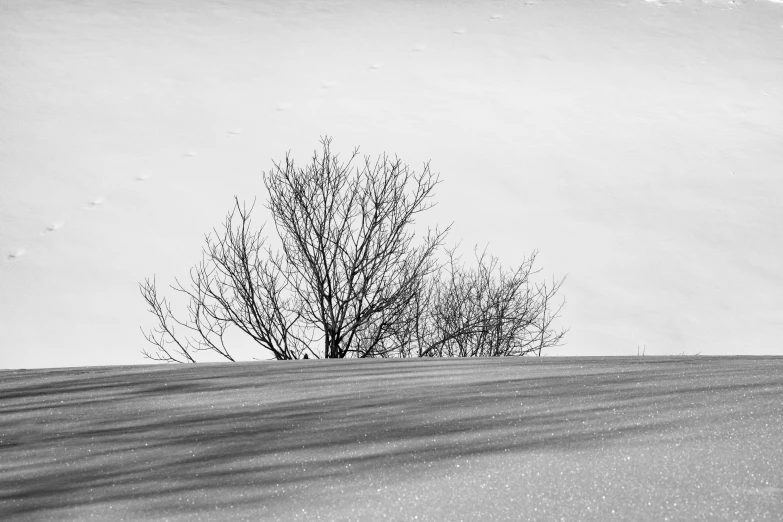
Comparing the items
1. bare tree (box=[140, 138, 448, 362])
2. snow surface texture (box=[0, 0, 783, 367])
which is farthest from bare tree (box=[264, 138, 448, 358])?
snow surface texture (box=[0, 0, 783, 367])

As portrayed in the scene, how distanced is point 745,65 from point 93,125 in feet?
86.3

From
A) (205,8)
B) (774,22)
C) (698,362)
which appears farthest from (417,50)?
(698,362)

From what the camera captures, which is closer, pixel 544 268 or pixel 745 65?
pixel 544 268

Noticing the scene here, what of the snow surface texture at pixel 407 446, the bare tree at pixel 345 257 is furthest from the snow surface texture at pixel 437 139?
the snow surface texture at pixel 407 446

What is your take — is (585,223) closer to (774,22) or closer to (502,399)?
(774,22)

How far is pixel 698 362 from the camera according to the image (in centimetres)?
442

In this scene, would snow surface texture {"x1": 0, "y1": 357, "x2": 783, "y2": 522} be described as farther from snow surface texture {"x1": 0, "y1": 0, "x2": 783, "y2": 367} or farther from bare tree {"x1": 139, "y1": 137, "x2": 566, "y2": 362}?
snow surface texture {"x1": 0, "y1": 0, "x2": 783, "y2": 367}

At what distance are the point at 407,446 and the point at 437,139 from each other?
1467 inches

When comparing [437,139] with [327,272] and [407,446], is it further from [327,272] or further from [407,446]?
[407,446]

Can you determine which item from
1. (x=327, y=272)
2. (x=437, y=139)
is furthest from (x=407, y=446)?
(x=437, y=139)

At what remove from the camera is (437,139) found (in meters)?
39.6

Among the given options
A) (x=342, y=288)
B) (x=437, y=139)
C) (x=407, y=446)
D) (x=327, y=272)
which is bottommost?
(x=407, y=446)

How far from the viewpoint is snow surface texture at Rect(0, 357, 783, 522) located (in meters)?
2.23

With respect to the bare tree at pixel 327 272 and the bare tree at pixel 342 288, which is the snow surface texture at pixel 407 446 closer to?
the bare tree at pixel 342 288
